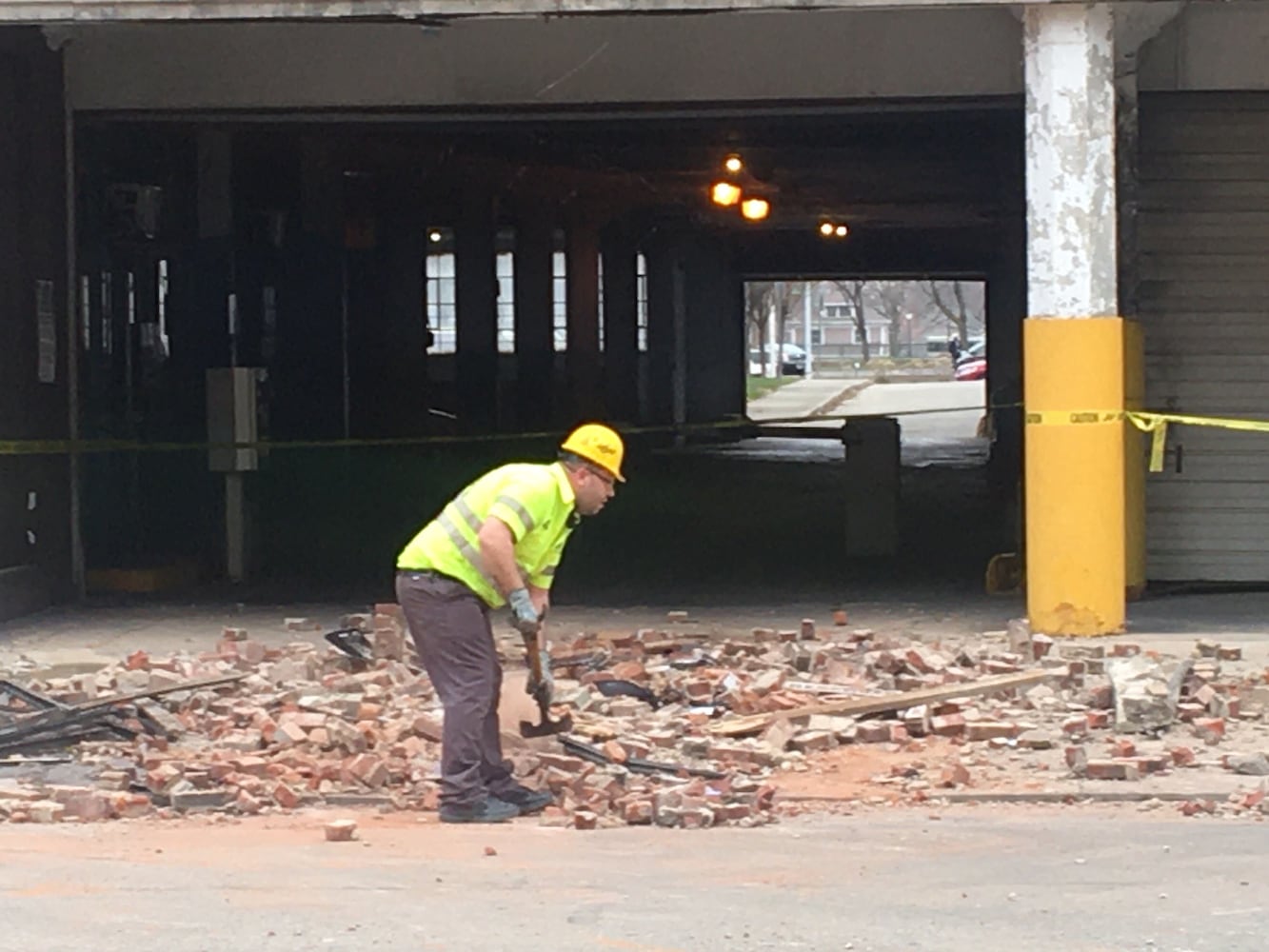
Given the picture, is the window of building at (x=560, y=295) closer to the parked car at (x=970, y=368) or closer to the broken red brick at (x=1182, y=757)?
the broken red brick at (x=1182, y=757)

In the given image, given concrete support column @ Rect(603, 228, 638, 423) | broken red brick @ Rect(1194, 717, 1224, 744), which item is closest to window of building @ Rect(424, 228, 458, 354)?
concrete support column @ Rect(603, 228, 638, 423)

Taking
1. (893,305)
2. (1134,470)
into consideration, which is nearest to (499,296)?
(1134,470)

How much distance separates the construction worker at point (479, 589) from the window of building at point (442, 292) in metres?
21.5

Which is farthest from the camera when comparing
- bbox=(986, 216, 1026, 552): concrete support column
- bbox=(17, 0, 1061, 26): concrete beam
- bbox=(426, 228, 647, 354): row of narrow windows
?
bbox=(426, 228, 647, 354): row of narrow windows

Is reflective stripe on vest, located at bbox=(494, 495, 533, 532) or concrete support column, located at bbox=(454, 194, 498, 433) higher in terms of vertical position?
concrete support column, located at bbox=(454, 194, 498, 433)

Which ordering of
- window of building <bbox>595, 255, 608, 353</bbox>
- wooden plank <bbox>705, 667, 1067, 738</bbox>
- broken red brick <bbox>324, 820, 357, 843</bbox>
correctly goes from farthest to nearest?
1. window of building <bbox>595, 255, 608, 353</bbox>
2. wooden plank <bbox>705, 667, 1067, 738</bbox>
3. broken red brick <bbox>324, 820, 357, 843</bbox>

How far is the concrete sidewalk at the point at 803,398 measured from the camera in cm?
5000

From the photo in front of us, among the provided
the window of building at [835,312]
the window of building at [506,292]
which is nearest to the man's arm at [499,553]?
the window of building at [506,292]

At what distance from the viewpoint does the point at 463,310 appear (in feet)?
98.9

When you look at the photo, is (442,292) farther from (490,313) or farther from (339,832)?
(339,832)

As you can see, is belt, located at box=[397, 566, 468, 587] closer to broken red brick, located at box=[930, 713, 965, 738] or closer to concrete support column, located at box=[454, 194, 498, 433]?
broken red brick, located at box=[930, 713, 965, 738]

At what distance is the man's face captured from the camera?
847 centimetres

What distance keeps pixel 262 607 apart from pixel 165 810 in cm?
618

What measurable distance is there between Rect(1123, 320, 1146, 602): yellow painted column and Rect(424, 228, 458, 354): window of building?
54.8 ft
